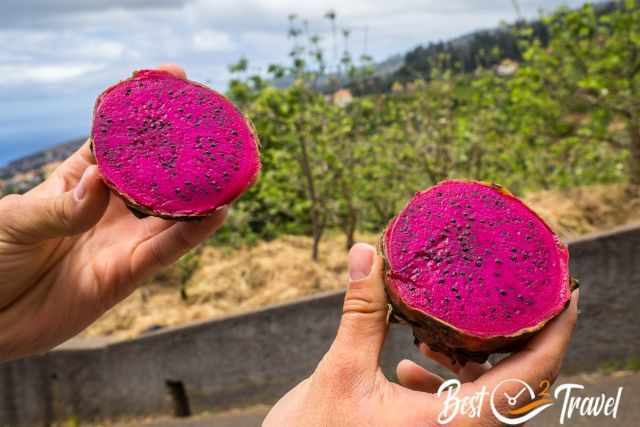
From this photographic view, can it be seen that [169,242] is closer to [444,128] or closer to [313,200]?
[313,200]

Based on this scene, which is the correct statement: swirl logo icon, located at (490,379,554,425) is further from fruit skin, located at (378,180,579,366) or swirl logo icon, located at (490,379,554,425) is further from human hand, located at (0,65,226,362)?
human hand, located at (0,65,226,362)

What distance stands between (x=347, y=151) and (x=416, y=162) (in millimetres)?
934

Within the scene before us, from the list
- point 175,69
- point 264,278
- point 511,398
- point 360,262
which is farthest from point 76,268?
point 264,278

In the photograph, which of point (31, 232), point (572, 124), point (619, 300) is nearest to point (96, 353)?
point (31, 232)

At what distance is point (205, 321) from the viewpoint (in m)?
6.02

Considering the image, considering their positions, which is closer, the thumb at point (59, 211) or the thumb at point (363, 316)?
the thumb at point (363, 316)

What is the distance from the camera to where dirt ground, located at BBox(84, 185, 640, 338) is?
6.95 metres

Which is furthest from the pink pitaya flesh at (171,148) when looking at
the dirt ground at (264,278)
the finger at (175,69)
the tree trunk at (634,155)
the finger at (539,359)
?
the tree trunk at (634,155)

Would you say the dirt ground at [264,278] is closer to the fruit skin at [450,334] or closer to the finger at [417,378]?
the finger at [417,378]

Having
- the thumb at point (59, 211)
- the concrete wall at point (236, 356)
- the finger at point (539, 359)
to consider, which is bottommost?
the concrete wall at point (236, 356)

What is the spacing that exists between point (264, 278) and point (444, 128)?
2.87m

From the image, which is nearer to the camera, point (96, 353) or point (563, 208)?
point (96, 353)

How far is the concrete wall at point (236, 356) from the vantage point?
16.4 ft

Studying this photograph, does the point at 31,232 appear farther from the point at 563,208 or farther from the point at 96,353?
the point at 563,208
